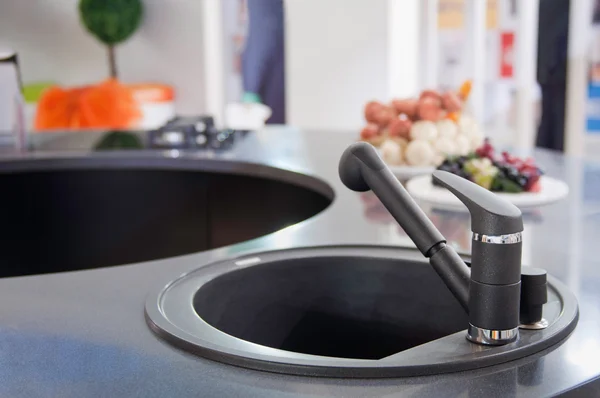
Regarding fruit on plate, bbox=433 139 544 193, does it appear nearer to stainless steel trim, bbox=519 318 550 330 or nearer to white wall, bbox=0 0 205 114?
stainless steel trim, bbox=519 318 550 330

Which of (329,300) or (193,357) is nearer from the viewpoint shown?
(193,357)

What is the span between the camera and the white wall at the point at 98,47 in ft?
22.7

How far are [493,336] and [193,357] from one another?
30cm

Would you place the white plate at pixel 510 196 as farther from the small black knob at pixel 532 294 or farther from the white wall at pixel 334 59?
A: the white wall at pixel 334 59

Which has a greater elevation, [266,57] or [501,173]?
[266,57]

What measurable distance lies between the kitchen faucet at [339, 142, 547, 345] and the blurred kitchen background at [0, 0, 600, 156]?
176 inches

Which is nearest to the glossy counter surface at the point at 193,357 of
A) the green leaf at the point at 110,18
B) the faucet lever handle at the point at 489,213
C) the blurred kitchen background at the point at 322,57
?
the faucet lever handle at the point at 489,213

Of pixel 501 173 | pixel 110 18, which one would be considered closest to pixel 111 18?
pixel 110 18

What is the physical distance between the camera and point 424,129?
1950 millimetres

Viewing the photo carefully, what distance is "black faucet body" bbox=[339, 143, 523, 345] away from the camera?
720 mm

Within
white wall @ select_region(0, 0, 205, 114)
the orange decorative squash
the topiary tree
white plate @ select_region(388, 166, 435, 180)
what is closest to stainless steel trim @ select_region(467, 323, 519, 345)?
white plate @ select_region(388, 166, 435, 180)

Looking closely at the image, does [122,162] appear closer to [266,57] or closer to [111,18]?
[111,18]

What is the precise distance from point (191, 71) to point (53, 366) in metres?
6.38

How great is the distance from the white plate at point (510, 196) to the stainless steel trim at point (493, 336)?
738 mm
